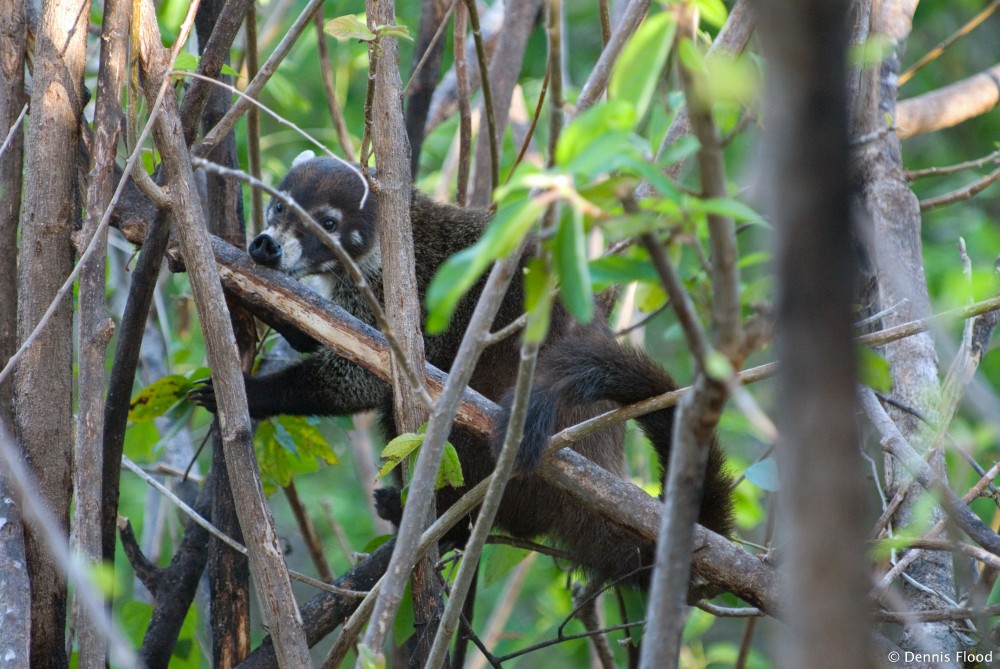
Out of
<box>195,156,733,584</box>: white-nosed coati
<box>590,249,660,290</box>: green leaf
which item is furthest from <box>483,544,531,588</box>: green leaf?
<box>590,249,660,290</box>: green leaf

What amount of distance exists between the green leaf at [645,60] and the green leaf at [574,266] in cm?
17

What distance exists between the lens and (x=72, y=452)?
8.09 feet

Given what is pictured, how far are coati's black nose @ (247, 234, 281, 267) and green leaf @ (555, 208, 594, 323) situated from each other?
7.52 ft

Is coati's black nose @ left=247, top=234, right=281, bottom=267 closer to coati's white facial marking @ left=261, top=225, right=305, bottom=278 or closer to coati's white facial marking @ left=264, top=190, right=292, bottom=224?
coati's white facial marking @ left=261, top=225, right=305, bottom=278

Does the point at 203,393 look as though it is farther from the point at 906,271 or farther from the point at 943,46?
the point at 943,46

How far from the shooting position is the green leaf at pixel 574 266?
1057mm

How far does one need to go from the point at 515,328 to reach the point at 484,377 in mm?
1968

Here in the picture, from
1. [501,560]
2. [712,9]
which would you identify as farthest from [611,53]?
[501,560]

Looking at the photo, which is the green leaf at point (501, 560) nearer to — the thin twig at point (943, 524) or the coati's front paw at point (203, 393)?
the coati's front paw at point (203, 393)

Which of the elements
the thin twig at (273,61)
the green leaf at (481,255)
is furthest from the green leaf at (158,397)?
the green leaf at (481,255)

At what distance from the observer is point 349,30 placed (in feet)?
7.66

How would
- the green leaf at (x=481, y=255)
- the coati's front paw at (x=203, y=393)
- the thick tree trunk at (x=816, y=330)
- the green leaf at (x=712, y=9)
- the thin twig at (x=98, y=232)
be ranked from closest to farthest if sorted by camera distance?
the thick tree trunk at (x=816, y=330)
the green leaf at (x=481, y=255)
the green leaf at (x=712, y=9)
the thin twig at (x=98, y=232)
the coati's front paw at (x=203, y=393)

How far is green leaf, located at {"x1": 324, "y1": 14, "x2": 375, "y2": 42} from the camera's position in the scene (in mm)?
2275

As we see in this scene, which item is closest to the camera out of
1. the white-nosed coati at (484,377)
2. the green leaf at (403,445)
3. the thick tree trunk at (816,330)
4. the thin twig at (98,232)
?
the thick tree trunk at (816,330)
